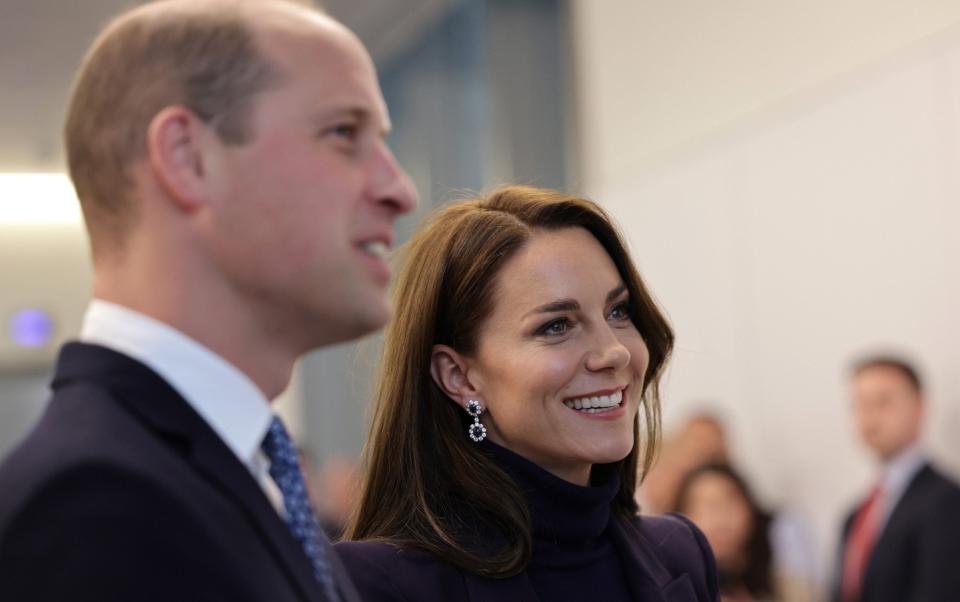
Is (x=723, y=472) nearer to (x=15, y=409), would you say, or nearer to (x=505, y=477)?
(x=505, y=477)

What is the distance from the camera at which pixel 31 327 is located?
262 inches

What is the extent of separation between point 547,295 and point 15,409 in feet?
20.7

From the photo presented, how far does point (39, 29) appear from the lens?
4.73 metres

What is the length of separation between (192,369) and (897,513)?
15.6ft

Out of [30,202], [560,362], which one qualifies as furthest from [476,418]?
[30,202]

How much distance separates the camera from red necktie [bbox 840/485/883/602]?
566cm

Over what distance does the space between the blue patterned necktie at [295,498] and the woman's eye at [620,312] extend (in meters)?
1.04

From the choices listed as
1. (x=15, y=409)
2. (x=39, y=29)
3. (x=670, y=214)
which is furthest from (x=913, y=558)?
(x=15, y=409)

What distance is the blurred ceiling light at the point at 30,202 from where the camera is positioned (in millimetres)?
4215

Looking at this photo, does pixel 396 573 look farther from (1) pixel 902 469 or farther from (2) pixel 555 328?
(1) pixel 902 469

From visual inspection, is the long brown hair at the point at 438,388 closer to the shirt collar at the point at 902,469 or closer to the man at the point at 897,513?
the man at the point at 897,513

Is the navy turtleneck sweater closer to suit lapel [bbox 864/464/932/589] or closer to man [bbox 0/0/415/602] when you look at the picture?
man [bbox 0/0/415/602]

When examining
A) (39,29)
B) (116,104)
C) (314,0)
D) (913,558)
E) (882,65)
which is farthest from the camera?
(882,65)

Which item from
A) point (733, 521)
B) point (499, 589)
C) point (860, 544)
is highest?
point (499, 589)
